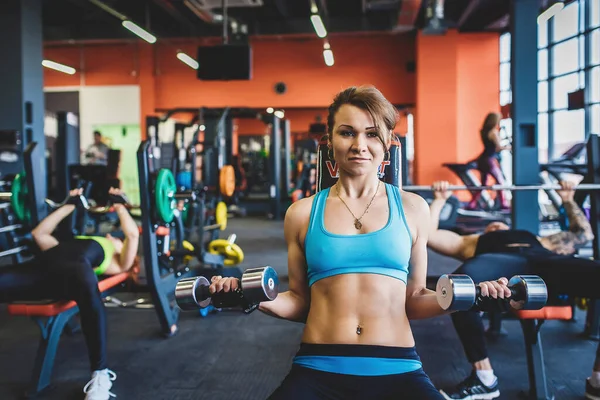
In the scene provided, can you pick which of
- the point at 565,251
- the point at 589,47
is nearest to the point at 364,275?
the point at 565,251

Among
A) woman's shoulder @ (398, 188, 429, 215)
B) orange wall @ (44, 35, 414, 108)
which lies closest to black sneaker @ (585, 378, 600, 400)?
woman's shoulder @ (398, 188, 429, 215)

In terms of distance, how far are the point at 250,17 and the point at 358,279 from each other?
27.7 feet

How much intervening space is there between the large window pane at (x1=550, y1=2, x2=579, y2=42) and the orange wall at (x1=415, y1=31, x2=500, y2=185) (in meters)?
1.98

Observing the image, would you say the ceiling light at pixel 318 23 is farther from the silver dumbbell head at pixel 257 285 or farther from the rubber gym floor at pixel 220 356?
the silver dumbbell head at pixel 257 285

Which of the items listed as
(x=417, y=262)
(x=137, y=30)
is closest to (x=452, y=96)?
(x=137, y=30)

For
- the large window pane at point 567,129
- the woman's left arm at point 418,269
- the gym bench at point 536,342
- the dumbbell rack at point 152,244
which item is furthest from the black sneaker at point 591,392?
the large window pane at point 567,129

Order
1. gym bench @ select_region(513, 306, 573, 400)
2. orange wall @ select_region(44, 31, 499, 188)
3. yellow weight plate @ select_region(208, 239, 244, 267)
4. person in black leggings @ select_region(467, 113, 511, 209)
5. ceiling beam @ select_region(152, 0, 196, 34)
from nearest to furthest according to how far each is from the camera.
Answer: gym bench @ select_region(513, 306, 573, 400) < yellow weight plate @ select_region(208, 239, 244, 267) < person in black leggings @ select_region(467, 113, 511, 209) < ceiling beam @ select_region(152, 0, 196, 34) < orange wall @ select_region(44, 31, 499, 188)

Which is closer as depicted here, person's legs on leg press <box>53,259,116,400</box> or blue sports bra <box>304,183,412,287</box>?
blue sports bra <box>304,183,412,287</box>

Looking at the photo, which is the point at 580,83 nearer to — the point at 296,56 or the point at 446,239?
the point at 446,239

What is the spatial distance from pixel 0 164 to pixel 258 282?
13.5 ft

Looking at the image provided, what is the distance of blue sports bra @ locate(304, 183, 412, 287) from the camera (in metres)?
1.06

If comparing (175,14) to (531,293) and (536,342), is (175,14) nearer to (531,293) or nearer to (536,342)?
(536,342)

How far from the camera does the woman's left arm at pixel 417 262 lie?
3.71ft

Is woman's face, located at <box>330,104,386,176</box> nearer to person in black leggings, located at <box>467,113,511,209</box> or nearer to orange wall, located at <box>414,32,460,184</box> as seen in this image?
person in black leggings, located at <box>467,113,511,209</box>
